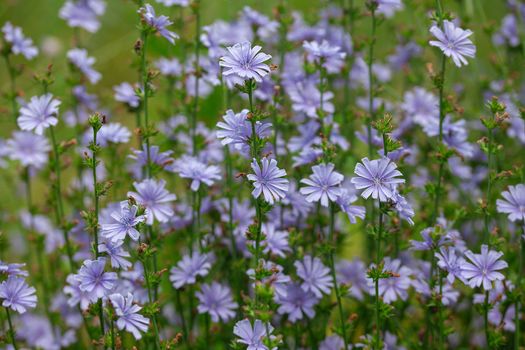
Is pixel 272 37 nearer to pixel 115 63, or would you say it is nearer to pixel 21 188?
pixel 21 188

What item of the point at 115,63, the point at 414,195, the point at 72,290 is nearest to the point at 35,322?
the point at 72,290

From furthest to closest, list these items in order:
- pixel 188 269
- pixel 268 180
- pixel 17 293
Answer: pixel 188 269 < pixel 17 293 < pixel 268 180

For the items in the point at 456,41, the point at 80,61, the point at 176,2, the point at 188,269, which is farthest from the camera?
the point at 80,61

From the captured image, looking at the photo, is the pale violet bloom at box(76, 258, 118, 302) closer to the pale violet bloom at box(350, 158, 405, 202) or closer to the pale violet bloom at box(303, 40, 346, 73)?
the pale violet bloom at box(350, 158, 405, 202)

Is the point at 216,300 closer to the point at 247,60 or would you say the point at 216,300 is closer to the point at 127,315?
the point at 127,315

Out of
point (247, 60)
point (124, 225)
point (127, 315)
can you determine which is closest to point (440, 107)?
point (247, 60)
